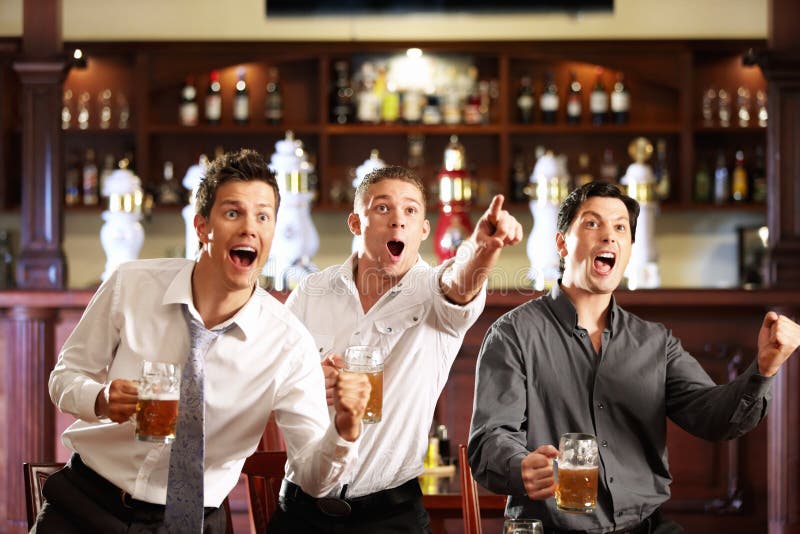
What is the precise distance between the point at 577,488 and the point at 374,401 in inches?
17.6

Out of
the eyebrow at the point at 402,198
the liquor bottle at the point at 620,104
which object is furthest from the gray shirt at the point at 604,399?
the liquor bottle at the point at 620,104

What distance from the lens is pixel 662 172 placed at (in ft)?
21.1

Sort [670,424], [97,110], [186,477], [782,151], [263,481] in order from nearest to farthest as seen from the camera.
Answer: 1. [186,477]
2. [263,481]
3. [670,424]
4. [782,151]
5. [97,110]

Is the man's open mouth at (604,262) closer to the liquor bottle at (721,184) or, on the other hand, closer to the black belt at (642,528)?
the black belt at (642,528)

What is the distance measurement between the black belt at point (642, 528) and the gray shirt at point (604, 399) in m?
0.01

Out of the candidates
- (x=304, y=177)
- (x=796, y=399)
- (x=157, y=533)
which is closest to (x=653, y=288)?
(x=796, y=399)

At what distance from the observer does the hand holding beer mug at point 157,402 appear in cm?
191

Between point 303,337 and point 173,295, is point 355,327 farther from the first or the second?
point 173,295

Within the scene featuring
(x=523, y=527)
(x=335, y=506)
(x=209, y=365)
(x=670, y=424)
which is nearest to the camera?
(x=523, y=527)

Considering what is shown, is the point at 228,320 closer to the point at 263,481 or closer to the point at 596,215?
the point at 263,481

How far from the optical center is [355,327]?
2449 mm

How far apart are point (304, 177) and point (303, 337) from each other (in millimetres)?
2345

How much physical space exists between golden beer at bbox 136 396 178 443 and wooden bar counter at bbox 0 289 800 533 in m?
2.10

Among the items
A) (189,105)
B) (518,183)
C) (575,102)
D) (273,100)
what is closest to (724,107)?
(575,102)
